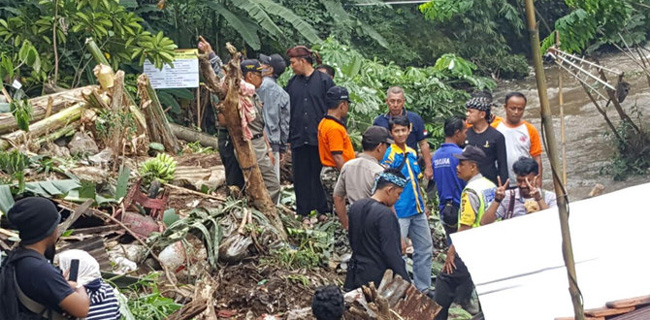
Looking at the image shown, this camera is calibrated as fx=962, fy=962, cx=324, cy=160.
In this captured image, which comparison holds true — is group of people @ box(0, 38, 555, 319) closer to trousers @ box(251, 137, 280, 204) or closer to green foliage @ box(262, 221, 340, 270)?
trousers @ box(251, 137, 280, 204)

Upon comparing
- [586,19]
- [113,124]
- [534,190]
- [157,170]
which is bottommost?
[157,170]

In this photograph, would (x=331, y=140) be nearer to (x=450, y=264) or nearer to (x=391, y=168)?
(x=391, y=168)

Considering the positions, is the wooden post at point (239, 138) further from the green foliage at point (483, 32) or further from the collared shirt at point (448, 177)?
the green foliage at point (483, 32)

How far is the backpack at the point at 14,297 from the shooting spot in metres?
4.95

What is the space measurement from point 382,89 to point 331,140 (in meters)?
4.93

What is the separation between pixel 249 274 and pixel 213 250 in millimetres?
401

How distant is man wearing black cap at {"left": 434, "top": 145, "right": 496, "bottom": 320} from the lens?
24.5 feet

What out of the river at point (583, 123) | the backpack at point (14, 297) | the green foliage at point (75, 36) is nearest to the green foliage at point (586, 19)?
the river at point (583, 123)

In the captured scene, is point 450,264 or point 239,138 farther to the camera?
point 239,138

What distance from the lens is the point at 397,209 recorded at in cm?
830

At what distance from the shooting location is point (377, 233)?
6883 millimetres

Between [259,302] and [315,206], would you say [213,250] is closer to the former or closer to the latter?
[259,302]

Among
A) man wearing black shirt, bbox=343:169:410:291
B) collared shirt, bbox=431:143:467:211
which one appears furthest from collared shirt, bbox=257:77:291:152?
man wearing black shirt, bbox=343:169:410:291

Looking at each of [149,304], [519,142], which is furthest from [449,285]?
[149,304]
